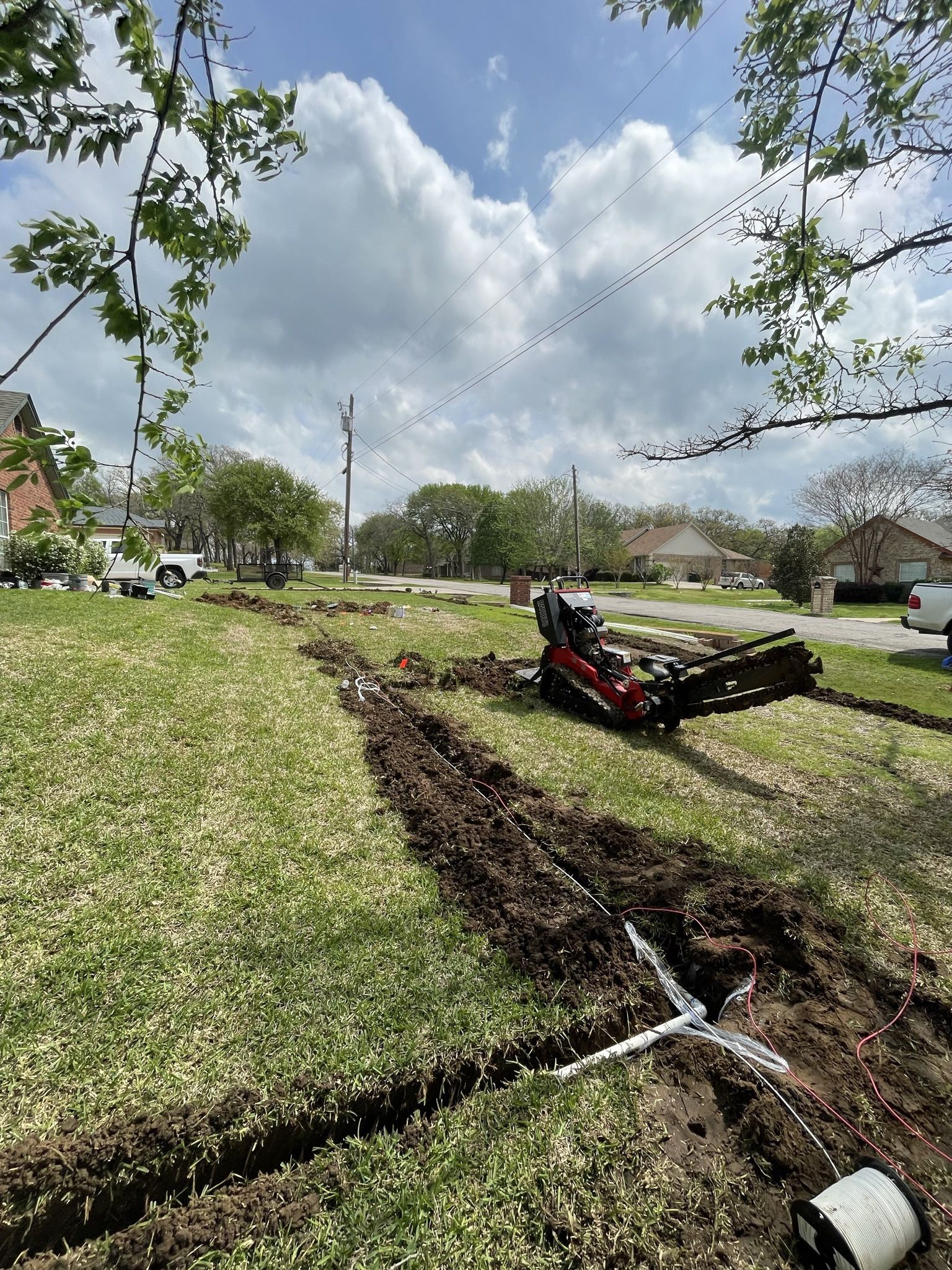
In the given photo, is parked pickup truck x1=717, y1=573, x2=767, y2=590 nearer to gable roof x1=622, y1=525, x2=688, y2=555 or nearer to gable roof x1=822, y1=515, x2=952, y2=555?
gable roof x1=622, y1=525, x2=688, y2=555

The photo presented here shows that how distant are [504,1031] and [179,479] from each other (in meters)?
2.27

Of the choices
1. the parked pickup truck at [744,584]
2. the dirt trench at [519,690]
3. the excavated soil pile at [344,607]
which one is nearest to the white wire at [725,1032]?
the dirt trench at [519,690]

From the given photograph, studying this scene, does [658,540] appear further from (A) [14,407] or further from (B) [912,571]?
(A) [14,407]

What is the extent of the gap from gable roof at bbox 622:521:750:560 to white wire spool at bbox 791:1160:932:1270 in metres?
61.1

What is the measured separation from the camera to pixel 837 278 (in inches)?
133

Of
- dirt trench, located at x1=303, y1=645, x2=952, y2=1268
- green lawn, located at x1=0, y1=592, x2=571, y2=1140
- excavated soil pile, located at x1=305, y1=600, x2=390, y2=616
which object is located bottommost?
dirt trench, located at x1=303, y1=645, x2=952, y2=1268

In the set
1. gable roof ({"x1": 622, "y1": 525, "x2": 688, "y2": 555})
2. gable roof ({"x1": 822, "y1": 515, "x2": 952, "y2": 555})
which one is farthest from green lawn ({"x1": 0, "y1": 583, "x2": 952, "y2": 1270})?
gable roof ({"x1": 622, "y1": 525, "x2": 688, "y2": 555})

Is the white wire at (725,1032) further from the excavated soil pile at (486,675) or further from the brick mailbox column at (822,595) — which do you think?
the brick mailbox column at (822,595)

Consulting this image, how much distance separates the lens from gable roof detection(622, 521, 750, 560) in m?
60.6

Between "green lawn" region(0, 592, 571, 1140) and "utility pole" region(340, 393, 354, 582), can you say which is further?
"utility pole" region(340, 393, 354, 582)

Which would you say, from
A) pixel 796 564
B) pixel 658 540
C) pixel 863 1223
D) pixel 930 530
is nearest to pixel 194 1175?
pixel 863 1223

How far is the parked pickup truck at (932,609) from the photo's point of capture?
34.4ft

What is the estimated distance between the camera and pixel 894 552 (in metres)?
34.0

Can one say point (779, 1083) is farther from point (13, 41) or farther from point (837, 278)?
point (837, 278)
